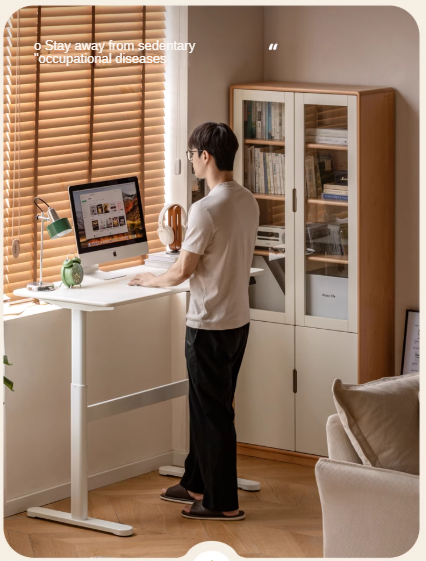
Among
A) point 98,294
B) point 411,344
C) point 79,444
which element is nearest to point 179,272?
point 98,294

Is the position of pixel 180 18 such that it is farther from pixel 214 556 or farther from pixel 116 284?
pixel 214 556

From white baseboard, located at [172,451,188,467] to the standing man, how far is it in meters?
0.68

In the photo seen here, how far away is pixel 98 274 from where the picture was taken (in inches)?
161

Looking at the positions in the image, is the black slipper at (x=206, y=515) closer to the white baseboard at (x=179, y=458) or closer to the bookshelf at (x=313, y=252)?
the white baseboard at (x=179, y=458)

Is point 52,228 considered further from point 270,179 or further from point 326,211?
point 326,211

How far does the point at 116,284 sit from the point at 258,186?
3.46 feet

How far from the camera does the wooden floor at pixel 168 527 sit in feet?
11.9

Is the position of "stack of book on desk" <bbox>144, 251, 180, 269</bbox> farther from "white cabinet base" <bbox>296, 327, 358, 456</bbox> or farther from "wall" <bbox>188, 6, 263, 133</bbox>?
"white cabinet base" <bbox>296, 327, 358, 456</bbox>

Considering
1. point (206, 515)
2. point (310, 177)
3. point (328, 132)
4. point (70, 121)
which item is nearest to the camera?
point (206, 515)

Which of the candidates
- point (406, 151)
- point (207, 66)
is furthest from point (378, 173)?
point (207, 66)

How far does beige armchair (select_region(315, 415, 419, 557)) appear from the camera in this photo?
2717 millimetres

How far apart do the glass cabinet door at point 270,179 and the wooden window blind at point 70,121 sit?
41cm

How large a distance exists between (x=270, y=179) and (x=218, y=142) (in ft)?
3.09

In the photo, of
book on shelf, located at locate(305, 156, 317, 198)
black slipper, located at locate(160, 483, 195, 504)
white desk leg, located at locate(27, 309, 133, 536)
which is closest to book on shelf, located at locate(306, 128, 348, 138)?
book on shelf, located at locate(305, 156, 317, 198)
